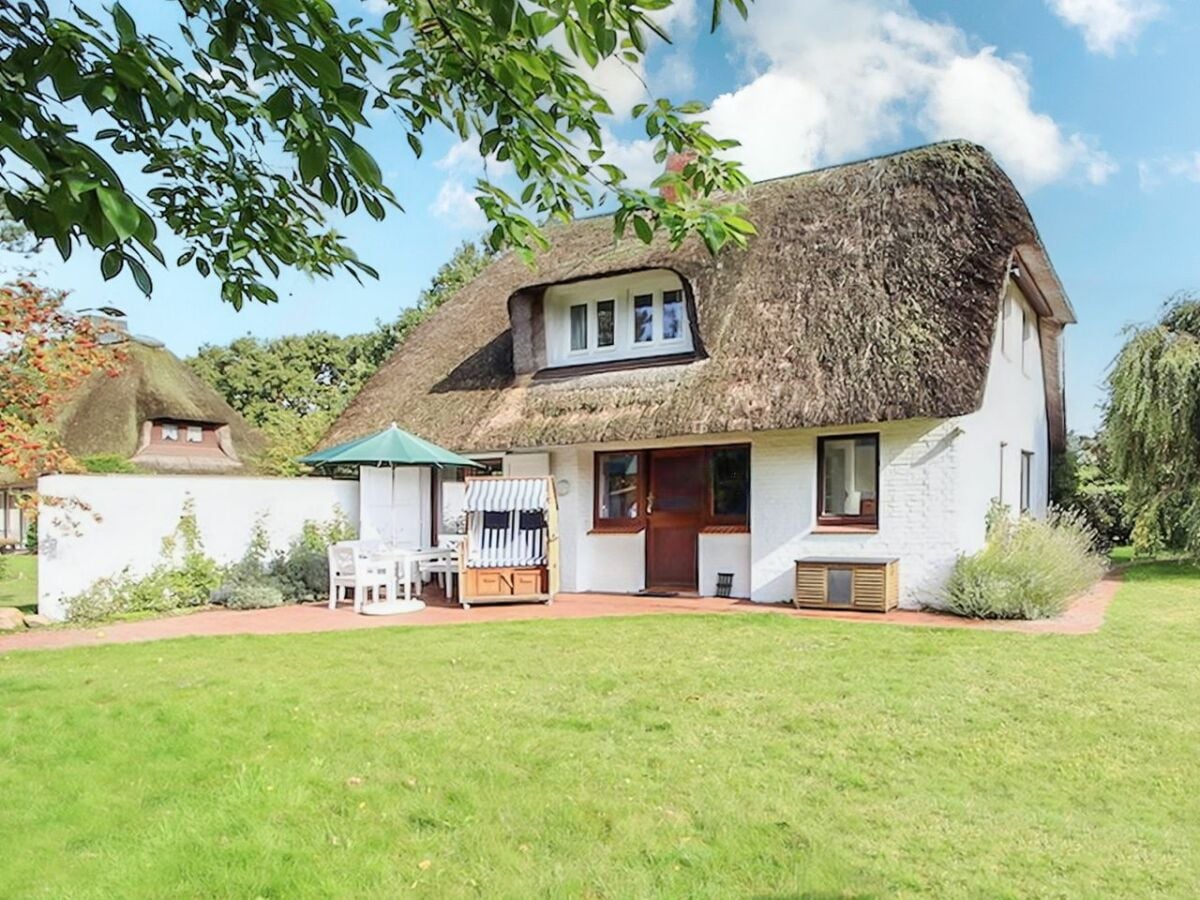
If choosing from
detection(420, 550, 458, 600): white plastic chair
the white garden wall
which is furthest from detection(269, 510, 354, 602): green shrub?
detection(420, 550, 458, 600): white plastic chair

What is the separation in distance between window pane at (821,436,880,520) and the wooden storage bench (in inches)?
32.0

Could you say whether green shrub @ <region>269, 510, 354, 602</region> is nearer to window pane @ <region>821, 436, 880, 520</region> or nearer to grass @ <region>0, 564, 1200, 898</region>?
grass @ <region>0, 564, 1200, 898</region>

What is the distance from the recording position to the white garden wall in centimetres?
1073

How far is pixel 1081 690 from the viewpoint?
610 cm

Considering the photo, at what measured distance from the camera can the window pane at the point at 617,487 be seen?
13.0 m

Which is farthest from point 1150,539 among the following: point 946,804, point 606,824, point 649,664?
point 606,824

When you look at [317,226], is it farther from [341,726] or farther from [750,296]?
[750,296]

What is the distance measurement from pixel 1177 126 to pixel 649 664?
12352 millimetres

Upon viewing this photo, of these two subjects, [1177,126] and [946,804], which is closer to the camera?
[946,804]

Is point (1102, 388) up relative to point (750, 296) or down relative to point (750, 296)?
down

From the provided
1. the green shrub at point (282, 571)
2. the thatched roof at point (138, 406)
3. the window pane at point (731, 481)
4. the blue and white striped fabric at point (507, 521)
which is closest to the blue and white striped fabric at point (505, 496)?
the blue and white striped fabric at point (507, 521)

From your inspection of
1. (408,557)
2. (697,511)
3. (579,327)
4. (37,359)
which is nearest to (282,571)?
(408,557)

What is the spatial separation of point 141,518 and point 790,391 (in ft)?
29.9

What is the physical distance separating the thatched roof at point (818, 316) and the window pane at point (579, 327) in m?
0.81
